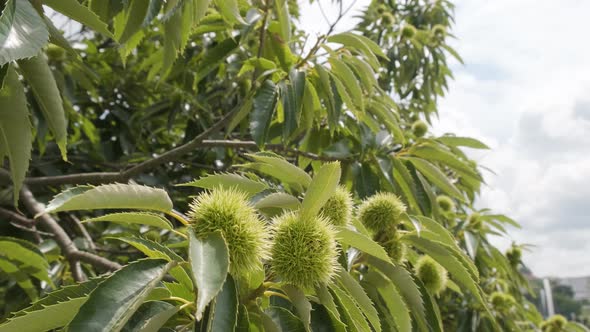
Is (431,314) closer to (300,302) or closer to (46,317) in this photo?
(300,302)

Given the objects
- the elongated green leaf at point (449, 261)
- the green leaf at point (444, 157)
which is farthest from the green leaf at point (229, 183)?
the green leaf at point (444, 157)

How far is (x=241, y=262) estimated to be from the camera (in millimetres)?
763

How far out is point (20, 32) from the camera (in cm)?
61

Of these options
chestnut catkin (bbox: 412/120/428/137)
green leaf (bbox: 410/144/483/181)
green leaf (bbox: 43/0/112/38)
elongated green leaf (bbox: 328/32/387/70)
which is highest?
chestnut catkin (bbox: 412/120/428/137)

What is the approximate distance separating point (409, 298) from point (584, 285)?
57144 millimetres

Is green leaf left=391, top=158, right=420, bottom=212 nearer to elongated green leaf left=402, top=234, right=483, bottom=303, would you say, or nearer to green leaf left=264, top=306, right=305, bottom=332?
elongated green leaf left=402, top=234, right=483, bottom=303

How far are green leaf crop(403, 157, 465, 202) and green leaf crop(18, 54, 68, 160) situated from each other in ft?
3.31

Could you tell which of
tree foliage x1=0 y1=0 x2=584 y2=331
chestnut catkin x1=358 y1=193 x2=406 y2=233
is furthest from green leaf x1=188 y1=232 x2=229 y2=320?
chestnut catkin x1=358 y1=193 x2=406 y2=233

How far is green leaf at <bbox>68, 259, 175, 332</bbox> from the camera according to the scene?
1.81 ft

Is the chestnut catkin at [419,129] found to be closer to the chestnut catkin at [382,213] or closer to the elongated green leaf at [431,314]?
the chestnut catkin at [382,213]

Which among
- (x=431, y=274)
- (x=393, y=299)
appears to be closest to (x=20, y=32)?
(x=393, y=299)

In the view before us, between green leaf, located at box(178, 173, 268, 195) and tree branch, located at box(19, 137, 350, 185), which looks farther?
tree branch, located at box(19, 137, 350, 185)

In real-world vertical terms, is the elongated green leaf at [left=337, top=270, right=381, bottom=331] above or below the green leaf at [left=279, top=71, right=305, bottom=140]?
below

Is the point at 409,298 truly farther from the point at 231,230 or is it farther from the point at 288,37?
the point at 288,37
